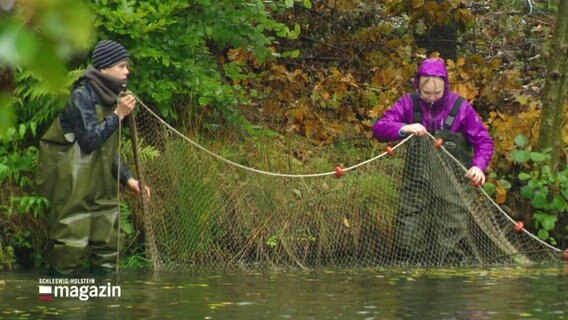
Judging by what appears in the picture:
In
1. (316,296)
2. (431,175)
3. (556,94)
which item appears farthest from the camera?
(556,94)

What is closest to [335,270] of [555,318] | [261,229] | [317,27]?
[261,229]

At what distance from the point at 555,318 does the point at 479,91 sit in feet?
22.8

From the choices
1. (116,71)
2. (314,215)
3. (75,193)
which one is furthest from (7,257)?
(314,215)

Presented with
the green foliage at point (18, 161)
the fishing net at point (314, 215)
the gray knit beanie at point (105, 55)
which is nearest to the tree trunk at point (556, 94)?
the fishing net at point (314, 215)

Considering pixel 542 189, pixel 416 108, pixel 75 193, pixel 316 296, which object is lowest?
pixel 316 296

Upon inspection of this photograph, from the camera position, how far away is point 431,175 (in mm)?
10453

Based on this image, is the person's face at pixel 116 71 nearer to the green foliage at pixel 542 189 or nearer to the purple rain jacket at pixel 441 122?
the purple rain jacket at pixel 441 122

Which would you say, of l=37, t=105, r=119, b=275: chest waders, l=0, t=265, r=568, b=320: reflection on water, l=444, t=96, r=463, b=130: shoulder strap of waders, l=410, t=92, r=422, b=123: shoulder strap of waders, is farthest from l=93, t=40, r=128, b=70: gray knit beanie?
l=444, t=96, r=463, b=130: shoulder strap of waders

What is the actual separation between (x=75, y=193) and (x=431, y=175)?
318 centimetres

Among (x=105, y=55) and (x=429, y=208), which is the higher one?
(x=105, y=55)

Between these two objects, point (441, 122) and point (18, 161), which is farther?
point (441, 122)

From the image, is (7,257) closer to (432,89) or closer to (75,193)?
(75,193)

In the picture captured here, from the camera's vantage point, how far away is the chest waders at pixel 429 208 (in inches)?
409

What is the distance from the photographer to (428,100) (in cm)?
1036
